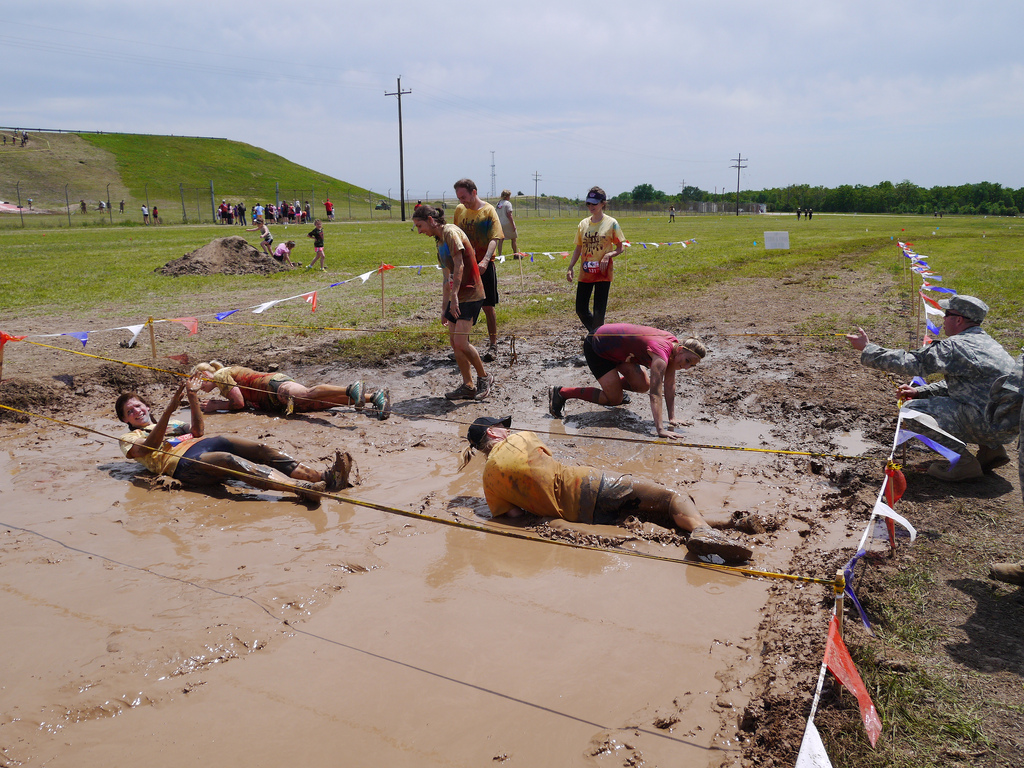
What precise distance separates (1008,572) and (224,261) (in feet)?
57.9

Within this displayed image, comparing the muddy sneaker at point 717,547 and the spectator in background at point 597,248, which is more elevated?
the spectator in background at point 597,248

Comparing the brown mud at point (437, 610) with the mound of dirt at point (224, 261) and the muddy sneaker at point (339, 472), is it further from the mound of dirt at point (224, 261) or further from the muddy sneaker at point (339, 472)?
the mound of dirt at point (224, 261)

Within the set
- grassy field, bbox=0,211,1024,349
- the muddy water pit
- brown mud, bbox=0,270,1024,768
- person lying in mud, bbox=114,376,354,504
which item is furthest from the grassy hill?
the muddy water pit

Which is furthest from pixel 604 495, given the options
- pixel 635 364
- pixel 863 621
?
pixel 635 364

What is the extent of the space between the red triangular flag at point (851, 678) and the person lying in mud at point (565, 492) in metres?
1.58

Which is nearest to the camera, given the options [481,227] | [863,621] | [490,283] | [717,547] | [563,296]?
[863,621]

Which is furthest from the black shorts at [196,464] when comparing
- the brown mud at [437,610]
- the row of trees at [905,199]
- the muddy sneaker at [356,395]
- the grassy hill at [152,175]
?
the row of trees at [905,199]

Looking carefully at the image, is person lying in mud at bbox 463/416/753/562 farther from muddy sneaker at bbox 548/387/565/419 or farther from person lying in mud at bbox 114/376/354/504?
Result: muddy sneaker at bbox 548/387/565/419

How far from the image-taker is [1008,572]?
353 cm

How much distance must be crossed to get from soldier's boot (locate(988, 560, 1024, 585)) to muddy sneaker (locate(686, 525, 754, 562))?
123cm

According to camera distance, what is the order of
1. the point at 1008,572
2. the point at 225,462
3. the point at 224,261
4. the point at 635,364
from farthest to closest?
the point at 224,261, the point at 635,364, the point at 225,462, the point at 1008,572

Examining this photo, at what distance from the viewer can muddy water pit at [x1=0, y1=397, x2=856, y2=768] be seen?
2.74 metres

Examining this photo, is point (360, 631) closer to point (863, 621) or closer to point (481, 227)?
point (863, 621)

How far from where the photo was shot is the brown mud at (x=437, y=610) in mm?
2752
